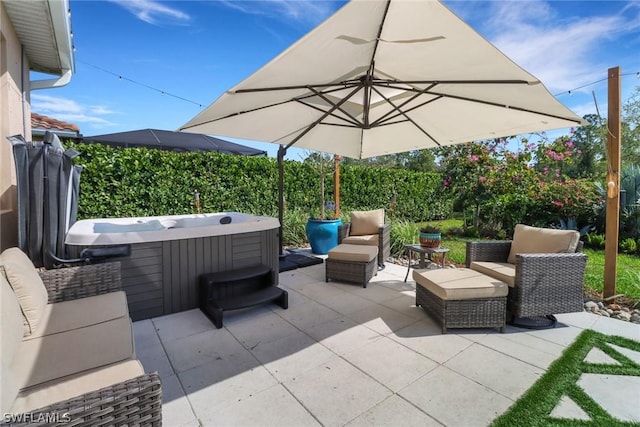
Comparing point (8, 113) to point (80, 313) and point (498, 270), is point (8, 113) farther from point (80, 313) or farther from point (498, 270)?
point (498, 270)

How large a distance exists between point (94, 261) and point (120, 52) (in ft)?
20.5

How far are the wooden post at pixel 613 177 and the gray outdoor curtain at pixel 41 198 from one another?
20.0 ft

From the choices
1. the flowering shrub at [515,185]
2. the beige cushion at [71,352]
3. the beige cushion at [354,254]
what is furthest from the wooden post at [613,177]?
the beige cushion at [71,352]

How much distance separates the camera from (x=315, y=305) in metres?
3.73

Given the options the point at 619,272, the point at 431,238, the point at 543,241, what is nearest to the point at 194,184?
the point at 431,238

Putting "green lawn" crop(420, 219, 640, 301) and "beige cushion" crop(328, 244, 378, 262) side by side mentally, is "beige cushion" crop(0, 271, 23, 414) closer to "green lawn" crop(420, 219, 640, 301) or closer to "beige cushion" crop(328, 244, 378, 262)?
"beige cushion" crop(328, 244, 378, 262)

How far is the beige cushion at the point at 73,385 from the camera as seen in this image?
128 cm

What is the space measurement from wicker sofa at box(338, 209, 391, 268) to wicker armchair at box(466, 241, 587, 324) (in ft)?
7.66

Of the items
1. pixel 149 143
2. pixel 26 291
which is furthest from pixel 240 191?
pixel 26 291

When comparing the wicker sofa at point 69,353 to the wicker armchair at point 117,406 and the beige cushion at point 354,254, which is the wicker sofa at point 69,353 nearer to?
the wicker armchair at point 117,406

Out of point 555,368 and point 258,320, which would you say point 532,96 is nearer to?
point 555,368

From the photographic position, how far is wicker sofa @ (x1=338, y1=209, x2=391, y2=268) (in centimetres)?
527

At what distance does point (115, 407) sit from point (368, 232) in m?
4.78

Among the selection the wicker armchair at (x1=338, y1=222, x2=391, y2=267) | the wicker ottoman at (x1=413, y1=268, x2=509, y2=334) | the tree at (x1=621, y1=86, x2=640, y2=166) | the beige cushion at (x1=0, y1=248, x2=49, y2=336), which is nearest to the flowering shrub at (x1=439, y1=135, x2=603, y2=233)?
the wicker armchair at (x1=338, y1=222, x2=391, y2=267)
